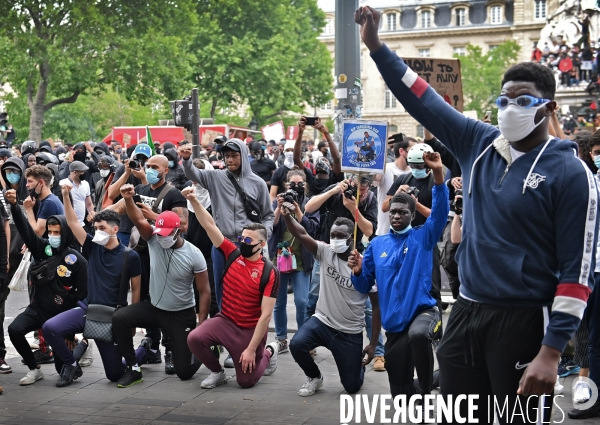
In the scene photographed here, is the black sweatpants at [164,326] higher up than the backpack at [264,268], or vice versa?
the backpack at [264,268]

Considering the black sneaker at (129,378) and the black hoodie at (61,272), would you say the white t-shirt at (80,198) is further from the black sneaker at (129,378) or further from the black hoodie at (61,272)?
the black sneaker at (129,378)

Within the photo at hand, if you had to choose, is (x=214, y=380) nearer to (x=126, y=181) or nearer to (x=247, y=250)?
(x=247, y=250)

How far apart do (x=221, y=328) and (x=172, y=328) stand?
501 millimetres

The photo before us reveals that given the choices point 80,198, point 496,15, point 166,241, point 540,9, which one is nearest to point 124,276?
point 166,241

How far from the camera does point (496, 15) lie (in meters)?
86.1

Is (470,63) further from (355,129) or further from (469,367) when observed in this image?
(469,367)

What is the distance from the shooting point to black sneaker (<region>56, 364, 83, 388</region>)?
749 centimetres

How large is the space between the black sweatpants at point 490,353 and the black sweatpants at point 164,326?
4307 millimetres

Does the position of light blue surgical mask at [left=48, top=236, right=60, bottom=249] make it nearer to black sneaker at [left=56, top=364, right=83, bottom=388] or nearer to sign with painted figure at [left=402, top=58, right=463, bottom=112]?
black sneaker at [left=56, top=364, right=83, bottom=388]

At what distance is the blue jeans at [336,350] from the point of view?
712cm

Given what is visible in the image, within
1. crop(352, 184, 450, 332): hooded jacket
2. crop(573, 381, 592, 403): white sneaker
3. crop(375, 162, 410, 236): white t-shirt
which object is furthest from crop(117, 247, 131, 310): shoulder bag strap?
crop(573, 381, 592, 403): white sneaker

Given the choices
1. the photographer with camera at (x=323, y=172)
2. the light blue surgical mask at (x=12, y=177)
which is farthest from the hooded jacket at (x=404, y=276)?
the light blue surgical mask at (x=12, y=177)

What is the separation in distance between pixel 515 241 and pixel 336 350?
394 centimetres

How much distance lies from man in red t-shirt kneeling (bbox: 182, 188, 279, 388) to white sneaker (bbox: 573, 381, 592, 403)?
2.45 m
